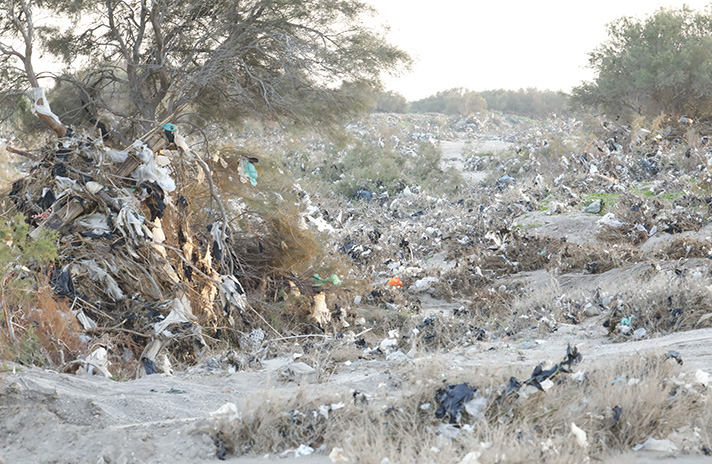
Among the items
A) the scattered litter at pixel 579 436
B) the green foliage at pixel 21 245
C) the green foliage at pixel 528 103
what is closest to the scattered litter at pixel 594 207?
the scattered litter at pixel 579 436

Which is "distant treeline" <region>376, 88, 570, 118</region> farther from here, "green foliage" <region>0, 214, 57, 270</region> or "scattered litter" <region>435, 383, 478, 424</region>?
"scattered litter" <region>435, 383, 478, 424</region>

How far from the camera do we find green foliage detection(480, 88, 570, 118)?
36.7 m

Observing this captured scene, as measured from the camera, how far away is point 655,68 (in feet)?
54.0

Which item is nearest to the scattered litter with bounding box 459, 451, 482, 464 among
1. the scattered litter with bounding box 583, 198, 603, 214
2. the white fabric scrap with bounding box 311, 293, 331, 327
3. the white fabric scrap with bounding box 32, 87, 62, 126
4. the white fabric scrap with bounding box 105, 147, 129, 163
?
the white fabric scrap with bounding box 311, 293, 331, 327

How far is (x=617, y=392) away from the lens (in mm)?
2520

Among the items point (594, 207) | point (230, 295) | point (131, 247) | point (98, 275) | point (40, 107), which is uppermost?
point (40, 107)

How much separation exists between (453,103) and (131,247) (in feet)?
109

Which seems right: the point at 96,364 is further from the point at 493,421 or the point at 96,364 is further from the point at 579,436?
the point at 579,436

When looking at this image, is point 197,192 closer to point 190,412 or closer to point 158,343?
point 158,343

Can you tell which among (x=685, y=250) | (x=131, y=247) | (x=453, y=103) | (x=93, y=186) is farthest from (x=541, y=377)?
(x=453, y=103)

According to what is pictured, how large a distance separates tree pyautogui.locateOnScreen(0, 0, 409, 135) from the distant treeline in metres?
Answer: 24.9

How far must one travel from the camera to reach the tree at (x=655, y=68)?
16.0 metres

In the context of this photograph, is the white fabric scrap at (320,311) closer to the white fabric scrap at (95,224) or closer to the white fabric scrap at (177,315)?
the white fabric scrap at (177,315)

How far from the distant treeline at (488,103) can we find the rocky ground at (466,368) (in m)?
25.2
